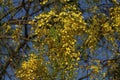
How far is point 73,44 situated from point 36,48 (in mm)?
443

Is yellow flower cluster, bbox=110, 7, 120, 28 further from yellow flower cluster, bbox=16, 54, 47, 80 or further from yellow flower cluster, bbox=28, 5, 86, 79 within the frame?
yellow flower cluster, bbox=16, 54, 47, 80

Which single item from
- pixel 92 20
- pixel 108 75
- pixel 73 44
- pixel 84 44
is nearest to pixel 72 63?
pixel 73 44

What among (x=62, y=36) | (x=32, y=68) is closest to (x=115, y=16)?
(x=62, y=36)

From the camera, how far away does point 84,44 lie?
3832 mm

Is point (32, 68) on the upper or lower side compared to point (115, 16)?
lower

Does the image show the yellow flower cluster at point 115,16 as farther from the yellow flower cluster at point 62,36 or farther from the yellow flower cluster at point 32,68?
the yellow flower cluster at point 32,68

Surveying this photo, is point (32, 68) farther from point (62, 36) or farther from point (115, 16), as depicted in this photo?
point (115, 16)

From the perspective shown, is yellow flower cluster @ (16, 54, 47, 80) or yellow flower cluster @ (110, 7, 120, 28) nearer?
yellow flower cluster @ (16, 54, 47, 80)

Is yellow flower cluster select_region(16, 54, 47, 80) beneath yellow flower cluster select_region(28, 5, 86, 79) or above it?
beneath

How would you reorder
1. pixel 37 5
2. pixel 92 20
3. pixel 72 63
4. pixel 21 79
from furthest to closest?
pixel 37 5
pixel 92 20
pixel 21 79
pixel 72 63

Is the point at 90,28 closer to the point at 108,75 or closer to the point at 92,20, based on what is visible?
the point at 92,20

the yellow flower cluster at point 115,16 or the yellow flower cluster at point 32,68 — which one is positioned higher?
the yellow flower cluster at point 115,16

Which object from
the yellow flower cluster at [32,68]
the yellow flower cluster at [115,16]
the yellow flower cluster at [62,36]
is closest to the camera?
the yellow flower cluster at [62,36]

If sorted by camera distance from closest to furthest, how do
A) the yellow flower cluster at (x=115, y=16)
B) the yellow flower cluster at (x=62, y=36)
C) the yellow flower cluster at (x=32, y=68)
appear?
the yellow flower cluster at (x=62, y=36) → the yellow flower cluster at (x=32, y=68) → the yellow flower cluster at (x=115, y=16)
